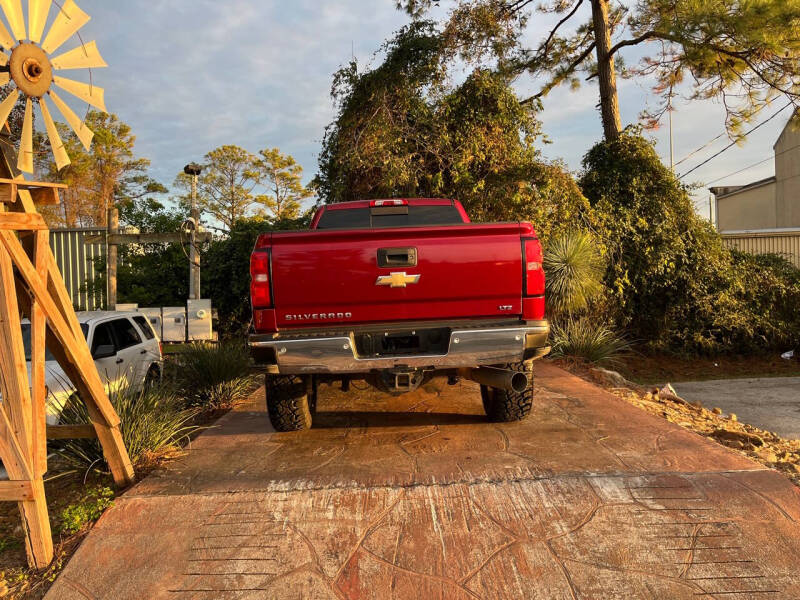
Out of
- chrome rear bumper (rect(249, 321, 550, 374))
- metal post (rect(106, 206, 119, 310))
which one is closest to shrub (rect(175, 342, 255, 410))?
chrome rear bumper (rect(249, 321, 550, 374))

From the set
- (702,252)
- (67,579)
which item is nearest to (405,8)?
(702,252)

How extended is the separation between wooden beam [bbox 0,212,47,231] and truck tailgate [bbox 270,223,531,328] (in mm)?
1347

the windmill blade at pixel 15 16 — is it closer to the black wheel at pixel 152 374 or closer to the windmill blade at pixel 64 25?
the windmill blade at pixel 64 25

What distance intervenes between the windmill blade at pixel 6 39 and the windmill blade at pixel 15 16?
0.11 ft

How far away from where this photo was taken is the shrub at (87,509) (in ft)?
9.89

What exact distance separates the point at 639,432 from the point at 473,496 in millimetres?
1816

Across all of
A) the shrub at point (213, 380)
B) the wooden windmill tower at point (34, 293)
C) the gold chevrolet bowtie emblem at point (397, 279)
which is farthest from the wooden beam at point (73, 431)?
the shrub at point (213, 380)

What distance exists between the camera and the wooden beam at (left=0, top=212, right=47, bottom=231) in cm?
279

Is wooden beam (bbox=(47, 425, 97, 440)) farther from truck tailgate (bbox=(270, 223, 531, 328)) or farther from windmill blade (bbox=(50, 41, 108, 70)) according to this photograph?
windmill blade (bbox=(50, 41, 108, 70))

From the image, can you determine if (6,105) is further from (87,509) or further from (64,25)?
(87,509)

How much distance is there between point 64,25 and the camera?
Answer: 3.07m

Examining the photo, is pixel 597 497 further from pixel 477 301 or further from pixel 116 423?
pixel 116 423

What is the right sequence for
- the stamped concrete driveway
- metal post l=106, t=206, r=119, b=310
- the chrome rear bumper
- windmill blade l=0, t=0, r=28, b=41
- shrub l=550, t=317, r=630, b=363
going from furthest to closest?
metal post l=106, t=206, r=119, b=310 < shrub l=550, t=317, r=630, b=363 < the chrome rear bumper < windmill blade l=0, t=0, r=28, b=41 < the stamped concrete driveway

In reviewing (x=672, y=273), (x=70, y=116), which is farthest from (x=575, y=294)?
(x=70, y=116)
